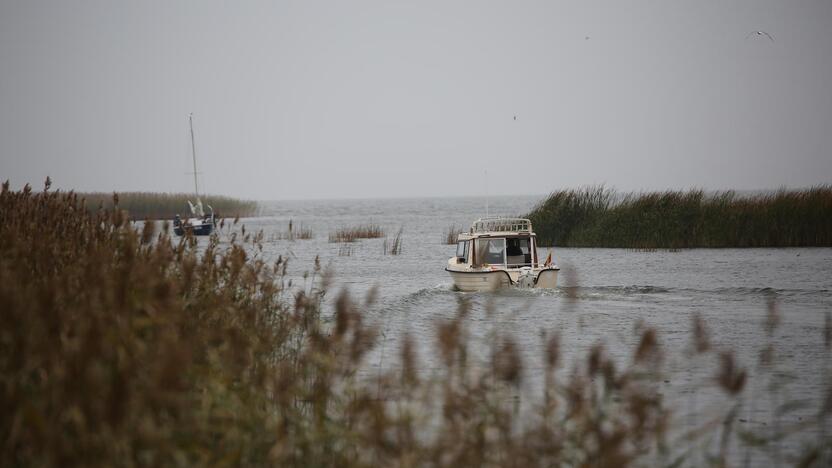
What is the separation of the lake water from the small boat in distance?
378 mm

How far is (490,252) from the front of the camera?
22.3 m

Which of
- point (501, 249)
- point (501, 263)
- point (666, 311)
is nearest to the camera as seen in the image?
point (666, 311)

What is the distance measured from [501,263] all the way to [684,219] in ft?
48.4

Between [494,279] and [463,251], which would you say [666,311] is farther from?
[463,251]

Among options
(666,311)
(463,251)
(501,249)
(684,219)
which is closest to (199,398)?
(666,311)

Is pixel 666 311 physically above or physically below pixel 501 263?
below

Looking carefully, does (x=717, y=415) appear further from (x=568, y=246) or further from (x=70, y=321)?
(x=568, y=246)

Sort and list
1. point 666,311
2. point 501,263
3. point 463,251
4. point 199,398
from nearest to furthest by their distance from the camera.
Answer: point 199,398, point 666,311, point 501,263, point 463,251

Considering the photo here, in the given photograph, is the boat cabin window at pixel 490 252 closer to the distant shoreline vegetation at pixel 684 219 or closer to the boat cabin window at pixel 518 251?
the boat cabin window at pixel 518 251

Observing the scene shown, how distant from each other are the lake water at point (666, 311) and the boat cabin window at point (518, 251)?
127 centimetres

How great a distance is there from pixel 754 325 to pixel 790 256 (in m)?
15.0

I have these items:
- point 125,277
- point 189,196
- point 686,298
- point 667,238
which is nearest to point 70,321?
point 125,277

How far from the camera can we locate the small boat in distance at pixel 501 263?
67.8 ft

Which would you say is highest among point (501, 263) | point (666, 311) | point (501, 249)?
point (501, 249)
